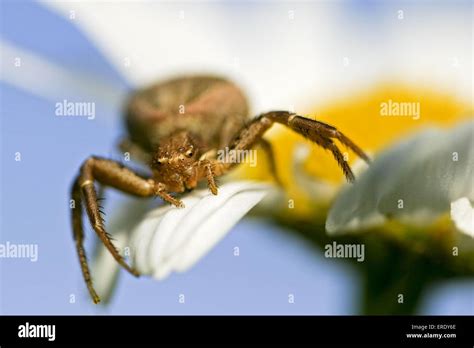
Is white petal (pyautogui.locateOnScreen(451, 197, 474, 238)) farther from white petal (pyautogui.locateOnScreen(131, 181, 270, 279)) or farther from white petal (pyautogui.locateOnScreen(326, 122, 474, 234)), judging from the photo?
white petal (pyautogui.locateOnScreen(131, 181, 270, 279))

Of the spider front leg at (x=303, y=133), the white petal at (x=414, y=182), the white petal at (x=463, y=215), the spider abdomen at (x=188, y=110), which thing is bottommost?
the white petal at (x=463, y=215)

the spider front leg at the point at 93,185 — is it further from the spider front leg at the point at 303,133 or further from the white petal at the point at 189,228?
the spider front leg at the point at 303,133

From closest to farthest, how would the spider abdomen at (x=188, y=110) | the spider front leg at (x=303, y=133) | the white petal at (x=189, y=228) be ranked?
1. the white petal at (x=189, y=228)
2. the spider front leg at (x=303, y=133)
3. the spider abdomen at (x=188, y=110)

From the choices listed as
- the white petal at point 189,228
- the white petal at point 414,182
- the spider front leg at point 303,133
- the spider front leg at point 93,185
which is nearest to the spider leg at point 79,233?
the spider front leg at point 93,185

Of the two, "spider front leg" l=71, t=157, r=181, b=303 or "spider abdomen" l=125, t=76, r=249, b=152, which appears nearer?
"spider front leg" l=71, t=157, r=181, b=303

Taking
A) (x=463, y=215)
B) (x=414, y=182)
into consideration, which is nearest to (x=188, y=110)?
(x=414, y=182)

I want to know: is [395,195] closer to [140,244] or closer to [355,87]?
[140,244]

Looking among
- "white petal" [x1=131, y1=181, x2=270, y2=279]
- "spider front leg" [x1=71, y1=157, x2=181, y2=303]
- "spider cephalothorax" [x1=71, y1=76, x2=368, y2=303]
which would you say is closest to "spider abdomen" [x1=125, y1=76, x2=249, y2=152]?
"spider cephalothorax" [x1=71, y1=76, x2=368, y2=303]
